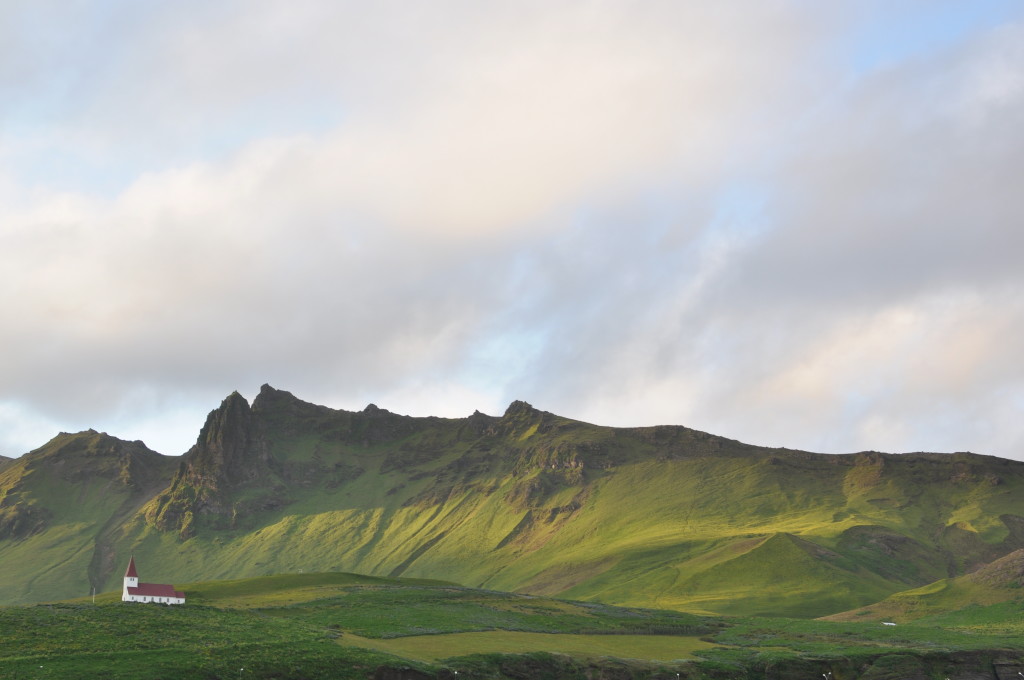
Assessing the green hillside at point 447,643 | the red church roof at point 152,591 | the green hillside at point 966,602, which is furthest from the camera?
the green hillside at point 966,602

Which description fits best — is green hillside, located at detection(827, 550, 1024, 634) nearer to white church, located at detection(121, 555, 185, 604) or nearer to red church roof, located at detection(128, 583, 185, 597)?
white church, located at detection(121, 555, 185, 604)

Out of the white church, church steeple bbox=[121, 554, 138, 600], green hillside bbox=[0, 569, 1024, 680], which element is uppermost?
church steeple bbox=[121, 554, 138, 600]

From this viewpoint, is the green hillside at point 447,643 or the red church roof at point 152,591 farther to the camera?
the red church roof at point 152,591

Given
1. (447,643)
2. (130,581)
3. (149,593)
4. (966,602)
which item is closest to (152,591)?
(149,593)

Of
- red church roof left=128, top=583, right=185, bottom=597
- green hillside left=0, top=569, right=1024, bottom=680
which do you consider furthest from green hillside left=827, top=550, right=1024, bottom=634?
red church roof left=128, top=583, right=185, bottom=597

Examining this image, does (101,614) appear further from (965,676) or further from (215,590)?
(965,676)

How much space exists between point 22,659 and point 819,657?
81.0 metres

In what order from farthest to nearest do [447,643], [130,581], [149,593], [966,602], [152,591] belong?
[966,602]
[130,581]
[152,591]
[149,593]
[447,643]

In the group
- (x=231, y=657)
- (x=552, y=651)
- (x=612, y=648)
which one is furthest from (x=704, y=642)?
(x=231, y=657)

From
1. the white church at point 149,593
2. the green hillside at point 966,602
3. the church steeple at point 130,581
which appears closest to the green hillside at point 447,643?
the white church at point 149,593

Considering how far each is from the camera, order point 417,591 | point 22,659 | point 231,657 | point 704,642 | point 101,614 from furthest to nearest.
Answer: point 417,591 → point 704,642 → point 101,614 → point 231,657 → point 22,659

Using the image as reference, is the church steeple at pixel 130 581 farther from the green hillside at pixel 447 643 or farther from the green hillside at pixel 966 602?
the green hillside at pixel 966 602

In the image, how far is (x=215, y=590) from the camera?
18038cm

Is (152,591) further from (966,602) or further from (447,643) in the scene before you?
(966,602)
